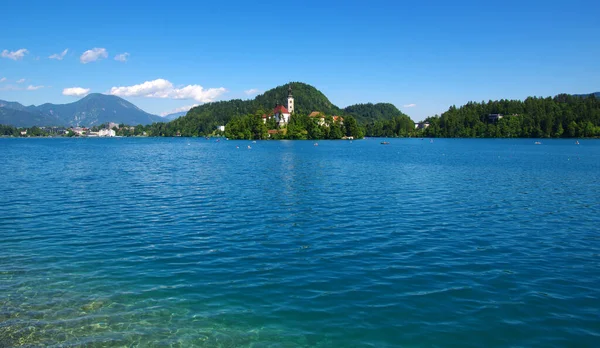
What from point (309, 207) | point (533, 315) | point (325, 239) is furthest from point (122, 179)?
point (533, 315)

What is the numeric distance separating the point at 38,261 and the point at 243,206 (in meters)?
15.7

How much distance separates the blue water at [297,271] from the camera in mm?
12281

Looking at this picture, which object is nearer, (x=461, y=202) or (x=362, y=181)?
(x=461, y=202)

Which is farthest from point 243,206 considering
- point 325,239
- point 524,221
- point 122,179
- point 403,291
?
point 122,179

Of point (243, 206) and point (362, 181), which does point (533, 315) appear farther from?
point (362, 181)

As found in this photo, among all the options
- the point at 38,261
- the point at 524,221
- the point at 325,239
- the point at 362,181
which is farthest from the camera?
the point at 362,181

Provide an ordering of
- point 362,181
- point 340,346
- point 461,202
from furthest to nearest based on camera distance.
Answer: point 362,181 < point 461,202 < point 340,346

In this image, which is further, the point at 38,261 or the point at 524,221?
the point at 524,221

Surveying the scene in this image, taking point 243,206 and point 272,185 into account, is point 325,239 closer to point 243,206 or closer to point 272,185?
point 243,206

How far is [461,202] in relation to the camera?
34.9 metres

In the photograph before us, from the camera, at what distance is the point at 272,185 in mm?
45062

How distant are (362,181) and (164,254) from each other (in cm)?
3280

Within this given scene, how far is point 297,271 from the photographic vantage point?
57.1 feet

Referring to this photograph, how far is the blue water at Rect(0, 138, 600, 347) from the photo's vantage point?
12281mm
